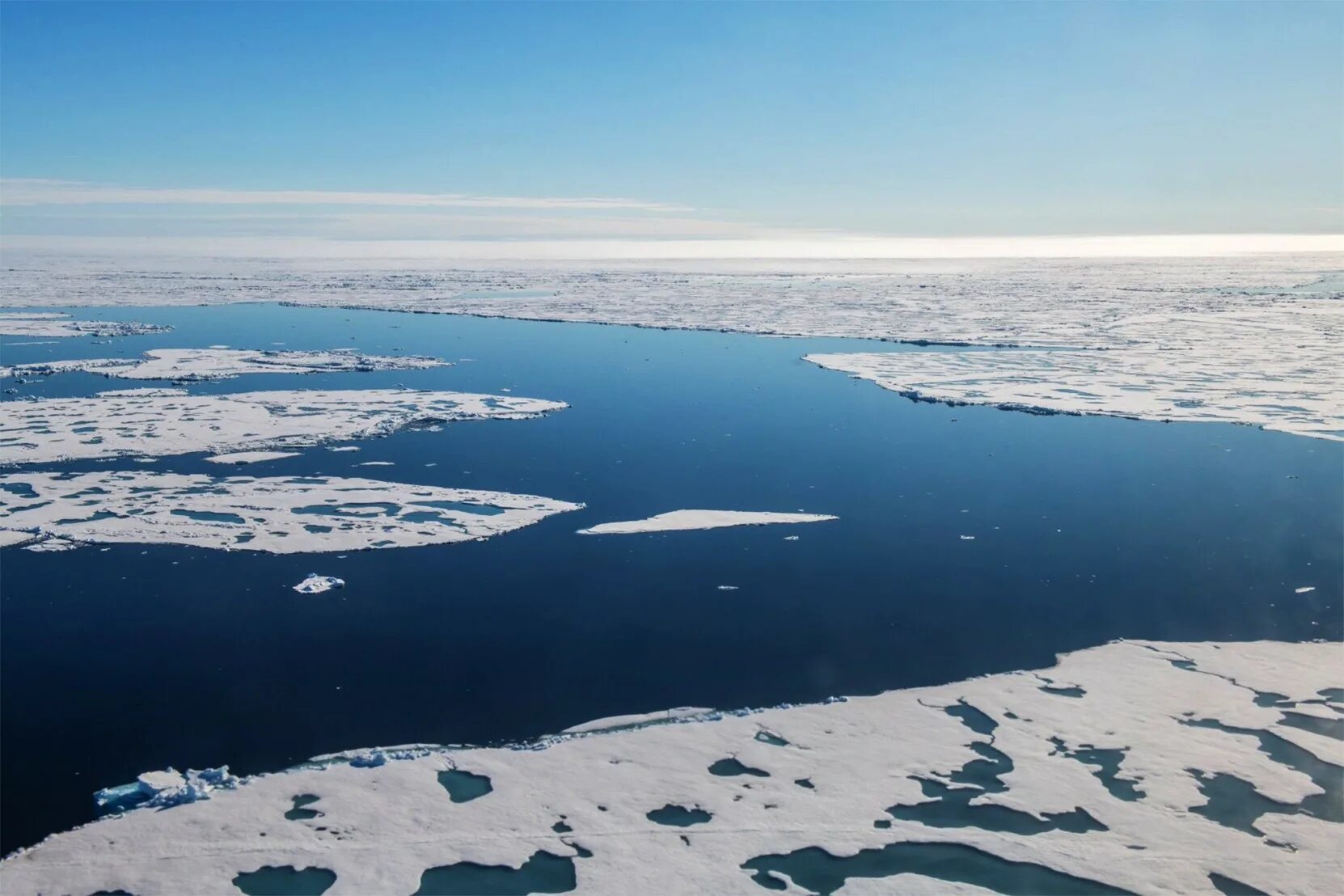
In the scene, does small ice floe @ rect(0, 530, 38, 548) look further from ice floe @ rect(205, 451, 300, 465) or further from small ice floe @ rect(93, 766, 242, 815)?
small ice floe @ rect(93, 766, 242, 815)

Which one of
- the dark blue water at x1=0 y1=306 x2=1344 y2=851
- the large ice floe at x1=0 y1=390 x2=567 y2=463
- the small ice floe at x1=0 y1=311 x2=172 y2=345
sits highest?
the small ice floe at x1=0 y1=311 x2=172 y2=345

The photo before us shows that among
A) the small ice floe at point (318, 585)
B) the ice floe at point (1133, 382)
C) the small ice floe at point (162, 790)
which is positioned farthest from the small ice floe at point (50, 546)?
the ice floe at point (1133, 382)

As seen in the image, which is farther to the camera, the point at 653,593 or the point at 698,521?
the point at 698,521

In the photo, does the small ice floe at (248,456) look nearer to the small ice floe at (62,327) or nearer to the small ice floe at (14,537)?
the small ice floe at (14,537)

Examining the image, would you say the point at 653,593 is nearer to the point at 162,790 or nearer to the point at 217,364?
the point at 162,790

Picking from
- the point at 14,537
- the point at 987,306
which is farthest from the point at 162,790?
the point at 987,306

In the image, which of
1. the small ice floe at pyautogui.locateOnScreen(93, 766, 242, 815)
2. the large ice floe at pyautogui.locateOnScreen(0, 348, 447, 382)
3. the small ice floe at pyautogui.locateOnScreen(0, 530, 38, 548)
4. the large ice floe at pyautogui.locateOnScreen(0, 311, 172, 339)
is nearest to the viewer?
the small ice floe at pyautogui.locateOnScreen(93, 766, 242, 815)

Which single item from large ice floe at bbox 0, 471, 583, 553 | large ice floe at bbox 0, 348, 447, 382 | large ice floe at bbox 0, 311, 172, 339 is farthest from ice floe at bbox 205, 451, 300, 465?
large ice floe at bbox 0, 311, 172, 339
